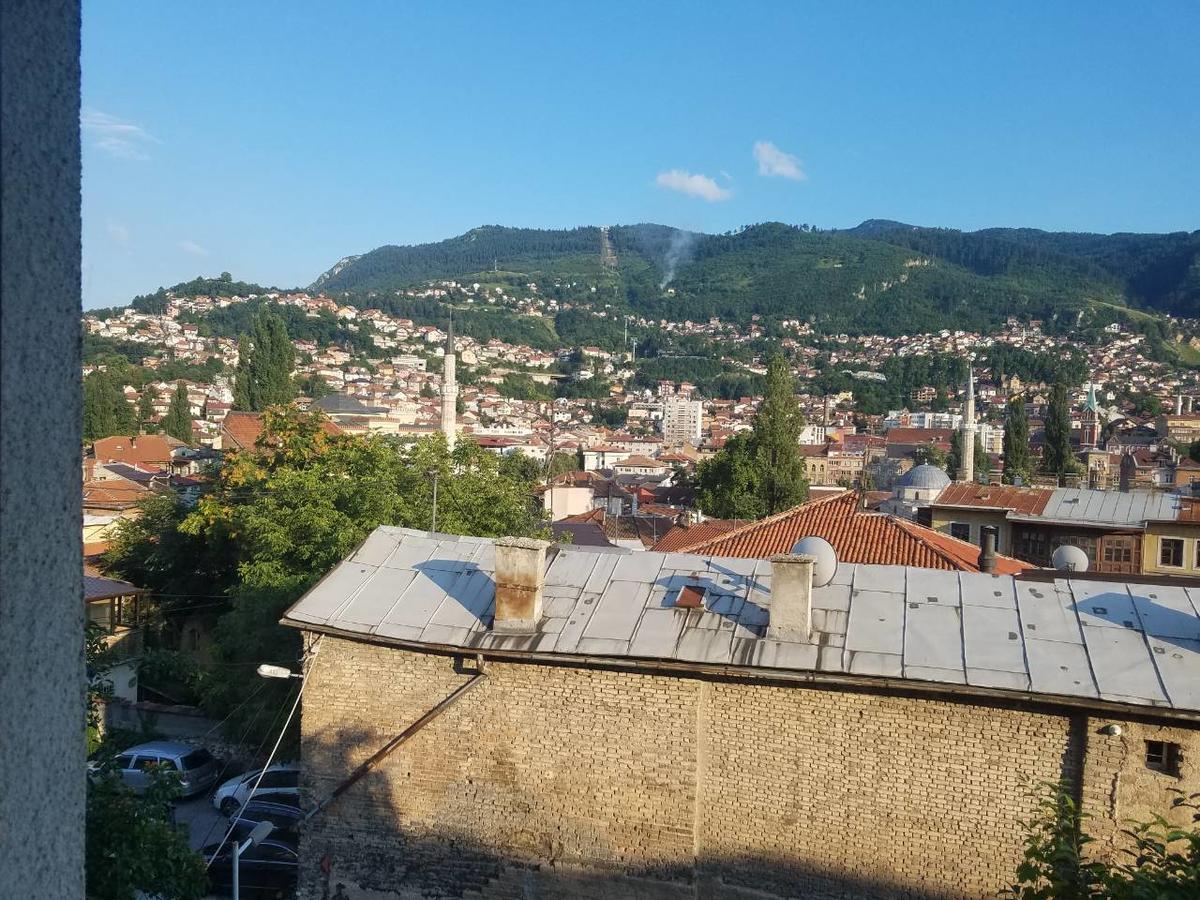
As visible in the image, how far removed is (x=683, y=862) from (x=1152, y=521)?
1953cm

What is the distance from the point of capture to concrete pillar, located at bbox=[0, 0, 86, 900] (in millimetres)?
1266

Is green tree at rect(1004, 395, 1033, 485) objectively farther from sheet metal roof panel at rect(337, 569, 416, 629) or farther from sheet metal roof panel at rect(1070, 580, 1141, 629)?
sheet metal roof panel at rect(337, 569, 416, 629)

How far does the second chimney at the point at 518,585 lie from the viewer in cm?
816

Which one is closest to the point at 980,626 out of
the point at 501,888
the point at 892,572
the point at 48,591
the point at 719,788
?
the point at 892,572

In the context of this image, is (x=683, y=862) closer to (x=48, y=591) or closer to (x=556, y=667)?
(x=556, y=667)

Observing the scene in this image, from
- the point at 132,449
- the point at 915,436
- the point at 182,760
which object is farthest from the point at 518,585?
the point at 915,436

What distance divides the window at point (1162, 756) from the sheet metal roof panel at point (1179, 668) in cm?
34

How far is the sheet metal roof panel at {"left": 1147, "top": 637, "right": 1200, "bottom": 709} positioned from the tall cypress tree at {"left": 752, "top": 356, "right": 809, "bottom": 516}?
27476 millimetres

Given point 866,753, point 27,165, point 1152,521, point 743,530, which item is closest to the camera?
point 27,165

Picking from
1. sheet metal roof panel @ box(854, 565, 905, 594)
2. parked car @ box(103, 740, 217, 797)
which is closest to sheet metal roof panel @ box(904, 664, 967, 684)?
sheet metal roof panel @ box(854, 565, 905, 594)

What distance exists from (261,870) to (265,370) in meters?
46.6

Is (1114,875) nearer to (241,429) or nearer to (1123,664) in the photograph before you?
(1123,664)

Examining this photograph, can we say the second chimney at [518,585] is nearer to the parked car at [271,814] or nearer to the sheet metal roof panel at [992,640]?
the sheet metal roof panel at [992,640]

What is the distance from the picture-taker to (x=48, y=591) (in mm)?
1356
